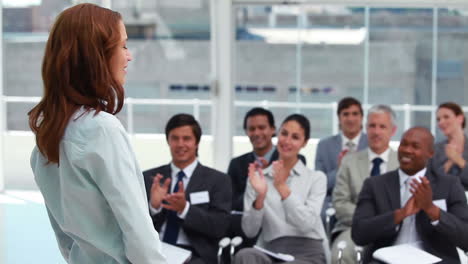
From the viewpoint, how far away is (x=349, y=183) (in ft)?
14.9

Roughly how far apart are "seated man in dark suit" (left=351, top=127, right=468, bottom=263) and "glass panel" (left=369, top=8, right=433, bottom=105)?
58.8 ft

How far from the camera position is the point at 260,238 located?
13.8 feet

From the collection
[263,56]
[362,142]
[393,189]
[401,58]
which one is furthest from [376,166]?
[263,56]

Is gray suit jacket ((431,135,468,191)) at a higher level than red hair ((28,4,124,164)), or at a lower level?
lower

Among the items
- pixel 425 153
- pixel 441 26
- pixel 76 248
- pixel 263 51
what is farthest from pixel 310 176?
pixel 263 51

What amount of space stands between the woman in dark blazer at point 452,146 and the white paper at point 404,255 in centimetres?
144

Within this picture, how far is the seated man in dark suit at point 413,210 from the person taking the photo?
12.0 ft

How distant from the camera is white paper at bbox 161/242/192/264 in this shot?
3.60 meters

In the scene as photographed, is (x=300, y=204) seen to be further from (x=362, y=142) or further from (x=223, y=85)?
(x=223, y=85)

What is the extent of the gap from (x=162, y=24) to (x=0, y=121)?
54.5 ft

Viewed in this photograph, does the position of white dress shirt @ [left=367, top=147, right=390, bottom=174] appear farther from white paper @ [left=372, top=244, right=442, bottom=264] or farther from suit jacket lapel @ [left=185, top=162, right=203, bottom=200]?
suit jacket lapel @ [left=185, top=162, right=203, bottom=200]

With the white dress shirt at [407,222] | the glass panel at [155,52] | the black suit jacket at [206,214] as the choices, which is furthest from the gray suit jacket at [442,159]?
the glass panel at [155,52]

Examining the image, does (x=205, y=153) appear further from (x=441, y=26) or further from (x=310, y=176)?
(x=441, y=26)

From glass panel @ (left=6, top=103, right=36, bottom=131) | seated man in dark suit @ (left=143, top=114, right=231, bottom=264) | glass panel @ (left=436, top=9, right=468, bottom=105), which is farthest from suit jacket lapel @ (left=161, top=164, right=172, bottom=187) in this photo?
glass panel @ (left=6, top=103, right=36, bottom=131)
